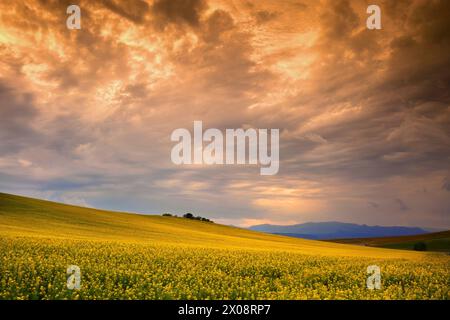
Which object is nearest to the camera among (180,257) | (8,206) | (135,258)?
(135,258)

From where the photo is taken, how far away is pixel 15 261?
1588cm

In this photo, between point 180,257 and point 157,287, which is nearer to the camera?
point 157,287

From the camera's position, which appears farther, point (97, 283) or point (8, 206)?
point (8, 206)

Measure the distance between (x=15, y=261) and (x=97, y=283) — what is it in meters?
5.57
